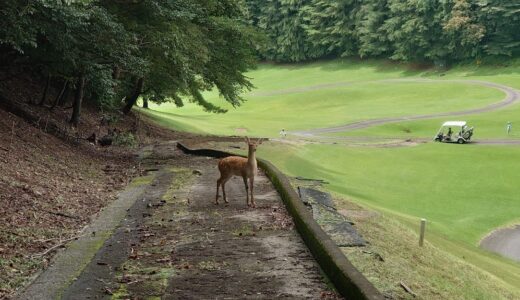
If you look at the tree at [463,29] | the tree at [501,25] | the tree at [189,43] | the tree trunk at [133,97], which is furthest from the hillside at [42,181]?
the tree at [501,25]

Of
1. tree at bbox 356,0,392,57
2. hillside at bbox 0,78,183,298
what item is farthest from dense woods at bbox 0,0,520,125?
tree at bbox 356,0,392,57

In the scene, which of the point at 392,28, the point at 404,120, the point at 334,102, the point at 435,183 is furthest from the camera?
the point at 392,28

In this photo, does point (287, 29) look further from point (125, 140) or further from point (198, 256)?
point (198, 256)

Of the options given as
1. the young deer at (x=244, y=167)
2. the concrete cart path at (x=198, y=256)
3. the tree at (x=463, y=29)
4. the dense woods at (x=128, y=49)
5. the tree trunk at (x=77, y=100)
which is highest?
the tree at (x=463, y=29)

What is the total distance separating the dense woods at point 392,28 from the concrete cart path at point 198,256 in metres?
58.3

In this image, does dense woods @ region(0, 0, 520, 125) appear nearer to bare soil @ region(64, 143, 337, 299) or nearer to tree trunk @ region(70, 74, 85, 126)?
tree trunk @ region(70, 74, 85, 126)

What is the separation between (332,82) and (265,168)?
239 ft

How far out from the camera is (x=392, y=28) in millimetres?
88812

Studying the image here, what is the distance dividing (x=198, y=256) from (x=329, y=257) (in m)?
2.26

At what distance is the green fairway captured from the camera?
23.1 metres

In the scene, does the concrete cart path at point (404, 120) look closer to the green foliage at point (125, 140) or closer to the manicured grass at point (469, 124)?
the manicured grass at point (469, 124)

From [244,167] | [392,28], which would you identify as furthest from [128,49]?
[392,28]

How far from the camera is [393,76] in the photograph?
285ft

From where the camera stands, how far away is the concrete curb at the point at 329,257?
7.14m
